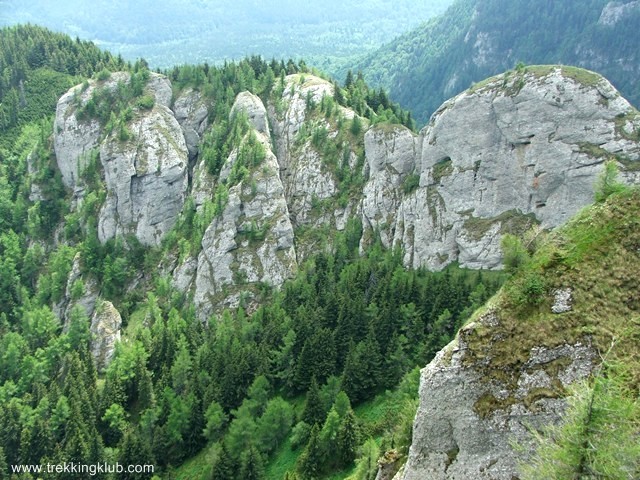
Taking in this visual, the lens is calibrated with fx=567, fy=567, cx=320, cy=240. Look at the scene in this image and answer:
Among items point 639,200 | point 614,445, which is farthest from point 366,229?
point 614,445

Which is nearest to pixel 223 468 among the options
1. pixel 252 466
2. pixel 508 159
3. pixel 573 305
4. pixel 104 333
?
pixel 252 466

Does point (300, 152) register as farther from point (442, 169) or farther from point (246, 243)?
point (442, 169)

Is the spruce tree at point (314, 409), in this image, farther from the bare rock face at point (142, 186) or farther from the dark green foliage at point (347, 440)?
the bare rock face at point (142, 186)

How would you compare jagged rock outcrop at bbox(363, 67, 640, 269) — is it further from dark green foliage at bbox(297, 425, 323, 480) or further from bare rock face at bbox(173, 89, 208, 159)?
bare rock face at bbox(173, 89, 208, 159)

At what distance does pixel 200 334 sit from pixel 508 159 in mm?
A: 62983

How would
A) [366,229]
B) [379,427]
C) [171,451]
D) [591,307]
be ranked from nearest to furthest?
1. [591,307]
2. [379,427]
3. [171,451]
4. [366,229]

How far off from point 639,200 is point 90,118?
518ft

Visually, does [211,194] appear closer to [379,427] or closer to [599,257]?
[379,427]

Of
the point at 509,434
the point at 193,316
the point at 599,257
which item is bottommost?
the point at 193,316

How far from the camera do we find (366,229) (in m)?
115

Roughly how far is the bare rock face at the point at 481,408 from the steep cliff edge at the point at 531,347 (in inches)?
1.7

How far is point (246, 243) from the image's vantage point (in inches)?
4823

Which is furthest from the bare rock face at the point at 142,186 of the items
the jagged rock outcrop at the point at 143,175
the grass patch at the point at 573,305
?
the grass patch at the point at 573,305

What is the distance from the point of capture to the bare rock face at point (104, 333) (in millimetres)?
108938
